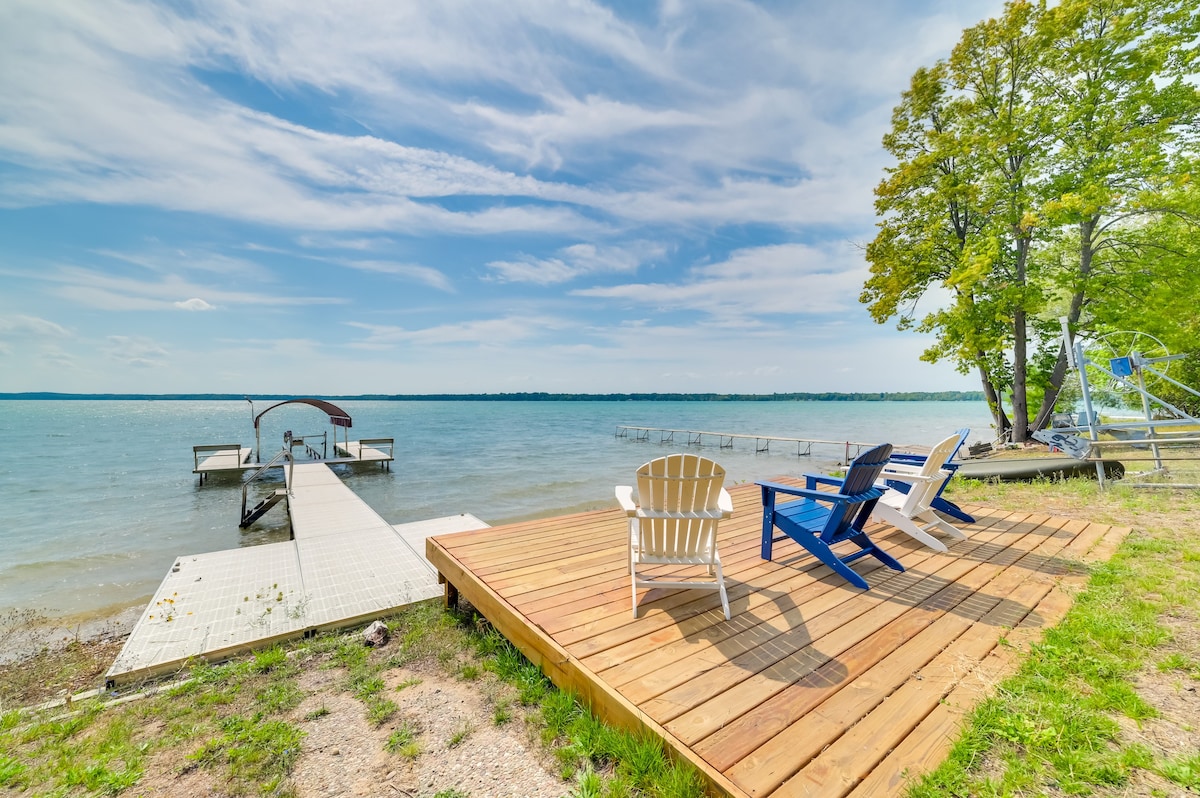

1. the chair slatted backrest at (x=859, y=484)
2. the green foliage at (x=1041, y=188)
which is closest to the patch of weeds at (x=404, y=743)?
the chair slatted backrest at (x=859, y=484)

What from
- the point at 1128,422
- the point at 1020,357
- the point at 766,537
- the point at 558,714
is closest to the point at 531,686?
the point at 558,714

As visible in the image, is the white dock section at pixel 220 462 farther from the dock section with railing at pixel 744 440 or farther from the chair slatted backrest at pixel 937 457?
the dock section with railing at pixel 744 440

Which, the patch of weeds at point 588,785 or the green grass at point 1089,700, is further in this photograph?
the patch of weeds at point 588,785

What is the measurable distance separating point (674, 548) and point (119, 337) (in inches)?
1815

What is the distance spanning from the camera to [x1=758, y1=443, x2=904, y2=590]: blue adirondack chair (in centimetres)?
329

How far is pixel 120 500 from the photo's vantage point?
524 inches

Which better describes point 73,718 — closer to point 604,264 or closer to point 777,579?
point 777,579

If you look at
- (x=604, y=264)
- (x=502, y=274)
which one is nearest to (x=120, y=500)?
(x=502, y=274)

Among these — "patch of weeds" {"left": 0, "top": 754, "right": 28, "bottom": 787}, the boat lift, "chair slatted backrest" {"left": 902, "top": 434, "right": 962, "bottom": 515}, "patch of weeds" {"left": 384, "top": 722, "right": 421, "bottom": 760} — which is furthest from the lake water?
the boat lift

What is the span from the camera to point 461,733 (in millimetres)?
2459

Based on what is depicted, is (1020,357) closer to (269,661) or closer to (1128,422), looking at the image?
(1128,422)

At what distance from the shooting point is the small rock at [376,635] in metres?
3.83

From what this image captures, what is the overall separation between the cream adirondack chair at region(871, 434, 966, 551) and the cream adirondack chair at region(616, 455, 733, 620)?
2.04 m

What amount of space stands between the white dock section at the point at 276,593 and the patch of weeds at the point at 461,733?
2.44 m
